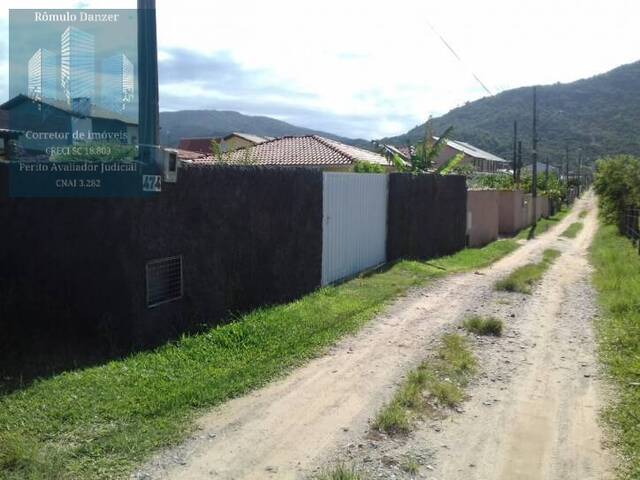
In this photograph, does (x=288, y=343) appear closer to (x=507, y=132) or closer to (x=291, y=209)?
(x=291, y=209)

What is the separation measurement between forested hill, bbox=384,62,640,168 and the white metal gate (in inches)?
3177

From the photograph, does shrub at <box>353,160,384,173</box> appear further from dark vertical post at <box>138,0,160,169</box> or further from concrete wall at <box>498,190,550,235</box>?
concrete wall at <box>498,190,550,235</box>

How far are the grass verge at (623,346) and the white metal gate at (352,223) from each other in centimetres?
431

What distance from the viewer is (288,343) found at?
696cm

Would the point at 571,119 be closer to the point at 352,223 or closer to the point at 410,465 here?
the point at 352,223

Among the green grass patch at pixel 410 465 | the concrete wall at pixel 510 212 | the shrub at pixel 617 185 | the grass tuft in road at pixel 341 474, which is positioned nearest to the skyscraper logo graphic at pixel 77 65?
the grass tuft in road at pixel 341 474

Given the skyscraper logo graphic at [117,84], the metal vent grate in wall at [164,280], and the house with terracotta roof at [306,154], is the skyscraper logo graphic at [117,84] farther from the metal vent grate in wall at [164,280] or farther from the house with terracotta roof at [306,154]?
the house with terracotta roof at [306,154]

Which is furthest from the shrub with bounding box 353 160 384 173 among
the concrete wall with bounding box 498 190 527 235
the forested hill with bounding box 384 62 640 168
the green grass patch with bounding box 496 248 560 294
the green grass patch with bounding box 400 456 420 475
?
the forested hill with bounding box 384 62 640 168

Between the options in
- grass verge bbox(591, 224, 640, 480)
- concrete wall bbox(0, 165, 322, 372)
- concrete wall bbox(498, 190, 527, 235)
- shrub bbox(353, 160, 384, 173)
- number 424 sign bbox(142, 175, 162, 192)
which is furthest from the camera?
concrete wall bbox(498, 190, 527, 235)

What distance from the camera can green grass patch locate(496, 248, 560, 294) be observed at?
36.5ft

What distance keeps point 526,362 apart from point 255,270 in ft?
11.9

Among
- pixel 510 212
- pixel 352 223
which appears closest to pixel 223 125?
pixel 510 212

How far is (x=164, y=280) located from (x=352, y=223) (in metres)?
5.46

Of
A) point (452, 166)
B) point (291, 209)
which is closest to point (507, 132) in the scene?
point (452, 166)
